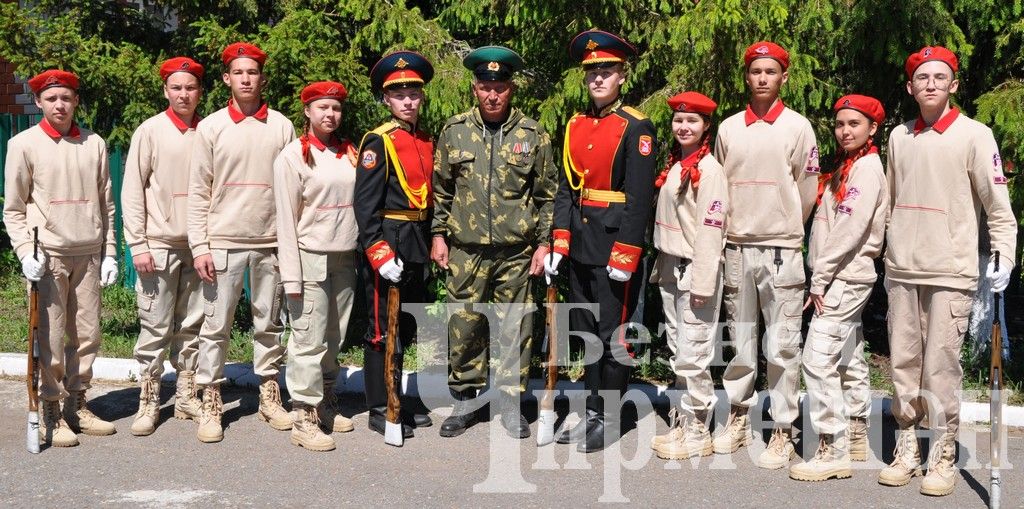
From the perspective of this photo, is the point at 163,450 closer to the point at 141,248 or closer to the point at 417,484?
the point at 141,248

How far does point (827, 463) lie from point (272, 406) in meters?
3.09

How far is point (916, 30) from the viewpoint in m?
6.80

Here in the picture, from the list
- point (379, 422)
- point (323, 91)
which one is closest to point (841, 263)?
point (379, 422)

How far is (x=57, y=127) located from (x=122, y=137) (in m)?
1.89

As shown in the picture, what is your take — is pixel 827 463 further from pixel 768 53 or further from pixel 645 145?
pixel 768 53

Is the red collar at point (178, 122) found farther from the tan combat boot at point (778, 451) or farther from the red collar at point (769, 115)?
the tan combat boot at point (778, 451)

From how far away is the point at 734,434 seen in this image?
5883 millimetres

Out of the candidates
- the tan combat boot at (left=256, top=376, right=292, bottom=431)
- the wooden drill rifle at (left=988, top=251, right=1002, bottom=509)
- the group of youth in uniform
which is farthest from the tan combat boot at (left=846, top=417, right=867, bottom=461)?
the tan combat boot at (left=256, top=376, right=292, bottom=431)

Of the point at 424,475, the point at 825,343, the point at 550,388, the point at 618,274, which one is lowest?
the point at 424,475

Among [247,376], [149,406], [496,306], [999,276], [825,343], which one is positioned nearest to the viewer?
[999,276]

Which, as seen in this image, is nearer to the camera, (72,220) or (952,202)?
(952,202)

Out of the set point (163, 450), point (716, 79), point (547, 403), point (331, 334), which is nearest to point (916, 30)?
point (716, 79)

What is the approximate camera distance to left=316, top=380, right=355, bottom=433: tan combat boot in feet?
20.7

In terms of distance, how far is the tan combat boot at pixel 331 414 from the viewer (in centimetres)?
630
